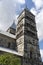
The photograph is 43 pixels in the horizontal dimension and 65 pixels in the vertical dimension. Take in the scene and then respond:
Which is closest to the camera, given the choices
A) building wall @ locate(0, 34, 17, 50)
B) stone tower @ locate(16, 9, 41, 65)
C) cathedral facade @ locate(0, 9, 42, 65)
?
stone tower @ locate(16, 9, 41, 65)

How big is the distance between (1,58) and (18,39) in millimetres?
13711

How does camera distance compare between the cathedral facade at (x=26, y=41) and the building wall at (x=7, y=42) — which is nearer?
the cathedral facade at (x=26, y=41)

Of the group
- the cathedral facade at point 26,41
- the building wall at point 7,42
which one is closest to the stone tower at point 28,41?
the cathedral facade at point 26,41

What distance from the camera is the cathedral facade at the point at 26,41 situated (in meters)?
25.2

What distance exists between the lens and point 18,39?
94.4 feet

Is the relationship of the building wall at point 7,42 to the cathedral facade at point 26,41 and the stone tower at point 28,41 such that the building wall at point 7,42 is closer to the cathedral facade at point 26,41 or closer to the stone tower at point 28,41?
the cathedral facade at point 26,41

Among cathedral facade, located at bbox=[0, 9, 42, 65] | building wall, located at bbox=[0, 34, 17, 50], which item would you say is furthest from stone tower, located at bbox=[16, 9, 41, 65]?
building wall, located at bbox=[0, 34, 17, 50]

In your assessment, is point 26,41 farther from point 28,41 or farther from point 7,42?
point 7,42

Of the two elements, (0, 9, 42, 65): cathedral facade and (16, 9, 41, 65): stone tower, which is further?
(0, 9, 42, 65): cathedral facade

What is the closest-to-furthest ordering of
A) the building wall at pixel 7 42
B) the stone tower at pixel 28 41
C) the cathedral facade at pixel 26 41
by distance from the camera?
1. the stone tower at pixel 28 41
2. the cathedral facade at pixel 26 41
3. the building wall at pixel 7 42

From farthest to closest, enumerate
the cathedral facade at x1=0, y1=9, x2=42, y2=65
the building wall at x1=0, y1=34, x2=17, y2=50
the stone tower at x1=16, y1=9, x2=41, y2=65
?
the building wall at x1=0, y1=34, x2=17, y2=50
the cathedral facade at x1=0, y1=9, x2=42, y2=65
the stone tower at x1=16, y1=9, x2=41, y2=65

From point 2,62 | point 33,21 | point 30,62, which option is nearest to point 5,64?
point 2,62

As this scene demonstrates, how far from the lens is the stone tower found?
2489 centimetres

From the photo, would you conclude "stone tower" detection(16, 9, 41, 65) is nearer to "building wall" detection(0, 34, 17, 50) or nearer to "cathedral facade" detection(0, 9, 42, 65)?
"cathedral facade" detection(0, 9, 42, 65)
